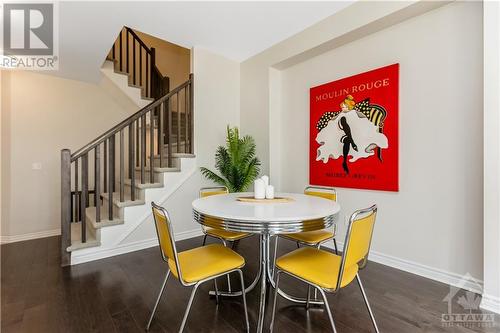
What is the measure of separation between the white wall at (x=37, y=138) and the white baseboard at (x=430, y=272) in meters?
4.70

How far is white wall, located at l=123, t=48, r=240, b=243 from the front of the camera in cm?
348

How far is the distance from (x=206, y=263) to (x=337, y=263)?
0.83 metres

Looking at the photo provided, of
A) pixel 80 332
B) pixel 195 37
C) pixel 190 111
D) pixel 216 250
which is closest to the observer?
pixel 80 332

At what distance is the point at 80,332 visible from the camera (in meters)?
1.58

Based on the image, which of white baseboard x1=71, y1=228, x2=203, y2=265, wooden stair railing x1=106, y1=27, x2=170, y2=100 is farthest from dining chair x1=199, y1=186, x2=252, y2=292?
wooden stair railing x1=106, y1=27, x2=170, y2=100

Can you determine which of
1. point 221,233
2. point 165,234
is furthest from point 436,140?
point 165,234

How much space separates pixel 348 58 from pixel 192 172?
2.58m

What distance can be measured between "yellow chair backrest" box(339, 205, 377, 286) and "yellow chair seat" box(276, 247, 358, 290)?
0.09 meters

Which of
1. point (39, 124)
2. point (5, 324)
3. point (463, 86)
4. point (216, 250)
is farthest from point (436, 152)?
point (39, 124)

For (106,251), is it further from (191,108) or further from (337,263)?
(337,263)

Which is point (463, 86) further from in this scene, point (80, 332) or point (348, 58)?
point (80, 332)

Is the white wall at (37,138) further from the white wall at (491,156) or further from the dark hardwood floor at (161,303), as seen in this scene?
the white wall at (491,156)

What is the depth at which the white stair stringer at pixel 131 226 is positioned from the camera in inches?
108

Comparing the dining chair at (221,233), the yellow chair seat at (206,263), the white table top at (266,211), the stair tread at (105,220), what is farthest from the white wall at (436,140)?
the stair tread at (105,220)
